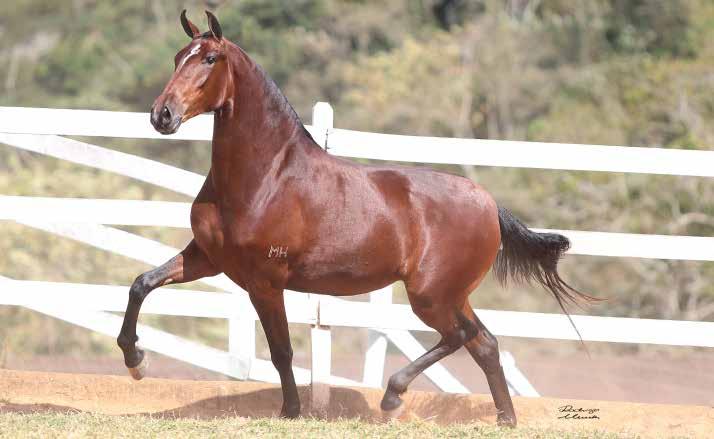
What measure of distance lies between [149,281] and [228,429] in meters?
0.87

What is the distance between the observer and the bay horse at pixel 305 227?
200 inches

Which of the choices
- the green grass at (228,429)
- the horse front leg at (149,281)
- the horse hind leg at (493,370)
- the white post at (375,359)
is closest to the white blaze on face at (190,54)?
the horse front leg at (149,281)

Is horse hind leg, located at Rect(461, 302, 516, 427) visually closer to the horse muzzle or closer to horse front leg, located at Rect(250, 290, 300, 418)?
horse front leg, located at Rect(250, 290, 300, 418)

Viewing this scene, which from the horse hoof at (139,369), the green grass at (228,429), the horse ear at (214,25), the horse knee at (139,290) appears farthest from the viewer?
the horse hoof at (139,369)

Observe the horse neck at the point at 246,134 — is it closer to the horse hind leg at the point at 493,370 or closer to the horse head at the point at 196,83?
the horse head at the point at 196,83

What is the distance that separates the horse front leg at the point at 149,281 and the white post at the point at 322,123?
1090mm

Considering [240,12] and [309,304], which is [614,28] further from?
[309,304]

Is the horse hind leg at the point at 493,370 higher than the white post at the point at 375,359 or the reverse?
higher

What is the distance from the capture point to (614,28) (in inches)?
1025

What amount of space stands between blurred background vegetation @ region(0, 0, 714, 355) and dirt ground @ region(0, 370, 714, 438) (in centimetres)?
480

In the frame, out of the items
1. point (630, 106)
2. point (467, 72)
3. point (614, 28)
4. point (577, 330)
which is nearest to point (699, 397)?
point (577, 330)

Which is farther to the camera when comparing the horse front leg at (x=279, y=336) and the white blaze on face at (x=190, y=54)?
the horse front leg at (x=279, y=336)

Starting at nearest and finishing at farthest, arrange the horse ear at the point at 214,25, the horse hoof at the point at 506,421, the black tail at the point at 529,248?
the horse ear at the point at 214,25 → the horse hoof at the point at 506,421 → the black tail at the point at 529,248

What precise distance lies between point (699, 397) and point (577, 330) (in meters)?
3.41
